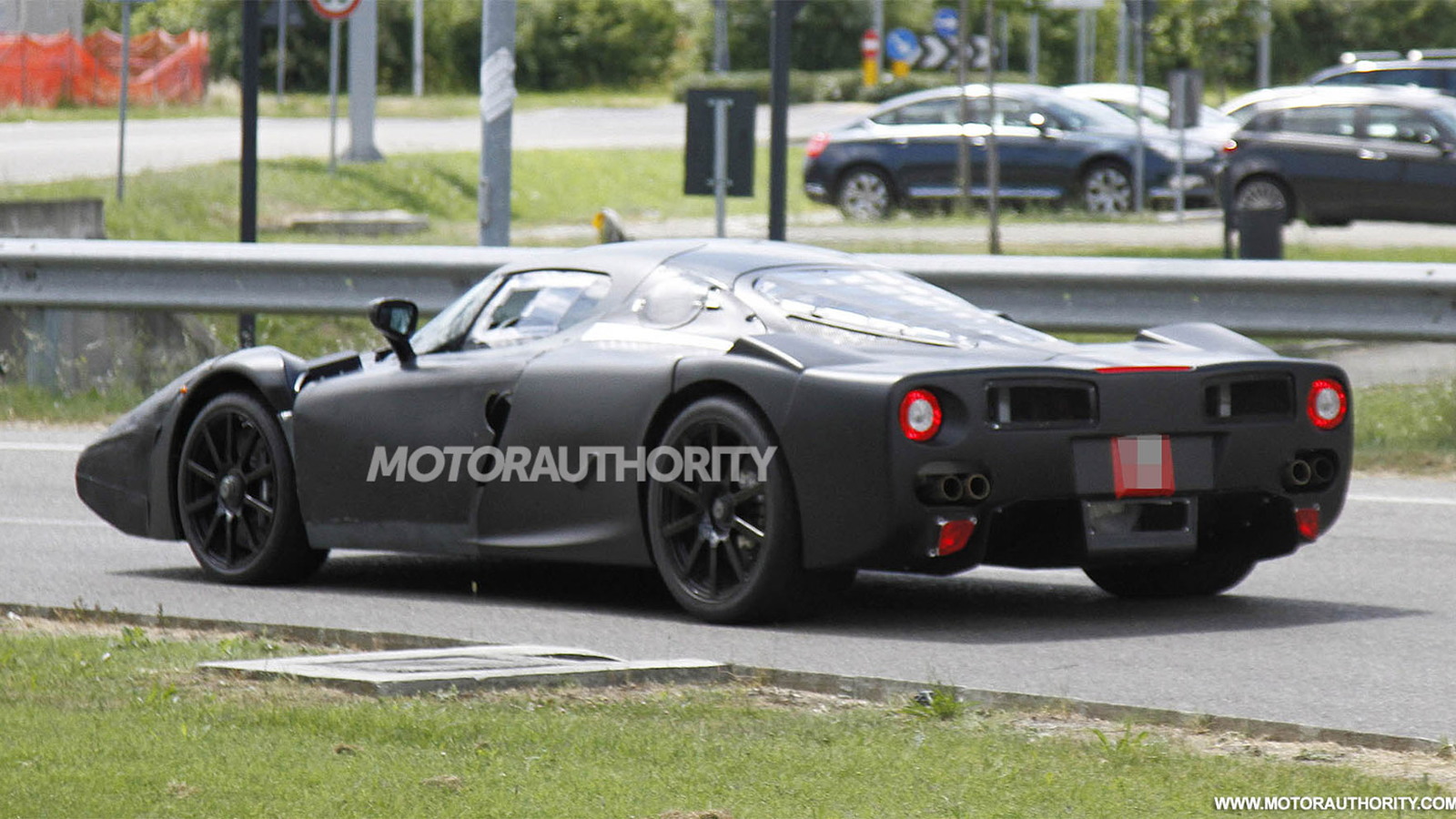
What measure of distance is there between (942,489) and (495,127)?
991 centimetres

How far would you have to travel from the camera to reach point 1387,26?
7731 centimetres

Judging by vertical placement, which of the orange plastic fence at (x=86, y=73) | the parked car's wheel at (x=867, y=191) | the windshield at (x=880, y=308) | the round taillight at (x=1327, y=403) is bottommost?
the round taillight at (x=1327, y=403)

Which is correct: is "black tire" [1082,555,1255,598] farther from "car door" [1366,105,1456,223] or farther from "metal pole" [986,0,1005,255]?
"car door" [1366,105,1456,223]

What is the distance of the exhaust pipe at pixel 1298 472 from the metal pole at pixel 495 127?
367 inches

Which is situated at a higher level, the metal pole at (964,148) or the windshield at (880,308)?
the metal pole at (964,148)

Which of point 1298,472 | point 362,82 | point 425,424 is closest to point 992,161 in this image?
point 362,82

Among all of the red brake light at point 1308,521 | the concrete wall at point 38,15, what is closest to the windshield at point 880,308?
the red brake light at point 1308,521

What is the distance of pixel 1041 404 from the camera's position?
275 inches

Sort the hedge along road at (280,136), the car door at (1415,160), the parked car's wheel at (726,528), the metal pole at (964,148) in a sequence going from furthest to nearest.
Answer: the hedge along road at (280,136)
the metal pole at (964,148)
the car door at (1415,160)
the parked car's wheel at (726,528)

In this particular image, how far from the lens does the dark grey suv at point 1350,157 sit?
25.0 metres

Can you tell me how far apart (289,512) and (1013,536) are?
8.55ft

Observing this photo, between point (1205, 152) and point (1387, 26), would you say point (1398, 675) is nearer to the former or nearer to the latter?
point (1205, 152)

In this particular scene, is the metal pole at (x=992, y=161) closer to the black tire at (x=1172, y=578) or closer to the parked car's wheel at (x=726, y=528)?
the black tire at (x=1172, y=578)

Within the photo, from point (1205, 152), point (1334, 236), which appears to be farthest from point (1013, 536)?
point (1205, 152)
